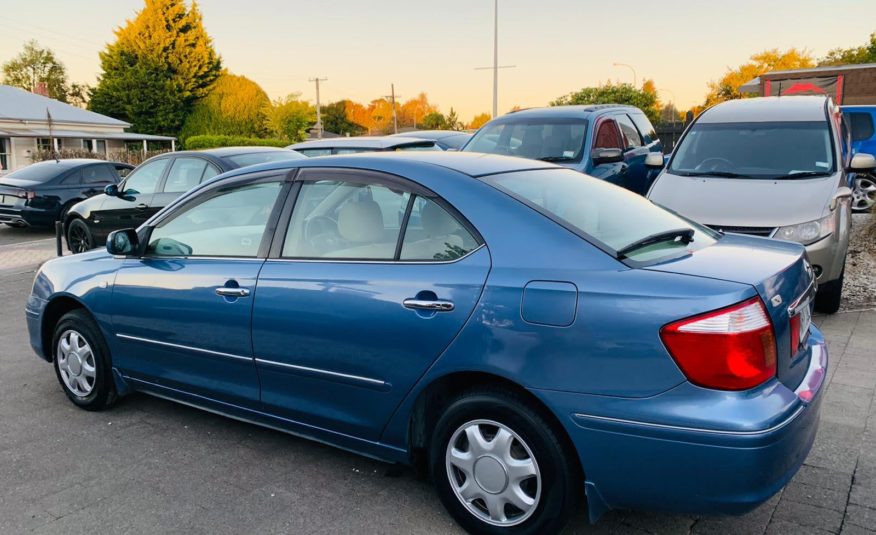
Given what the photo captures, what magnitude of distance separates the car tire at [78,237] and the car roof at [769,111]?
8.59m

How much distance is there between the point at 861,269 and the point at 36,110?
45063 mm

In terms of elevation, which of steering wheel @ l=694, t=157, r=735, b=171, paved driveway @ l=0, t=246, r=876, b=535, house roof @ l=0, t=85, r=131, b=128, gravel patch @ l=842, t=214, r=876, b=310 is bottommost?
paved driveway @ l=0, t=246, r=876, b=535

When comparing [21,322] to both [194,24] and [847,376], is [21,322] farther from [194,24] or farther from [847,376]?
[194,24]

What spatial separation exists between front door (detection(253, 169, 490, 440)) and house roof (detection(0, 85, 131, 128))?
41.2m

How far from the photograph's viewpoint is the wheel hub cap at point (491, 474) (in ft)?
9.20

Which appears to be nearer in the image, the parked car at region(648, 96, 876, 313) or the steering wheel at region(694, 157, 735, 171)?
the parked car at region(648, 96, 876, 313)

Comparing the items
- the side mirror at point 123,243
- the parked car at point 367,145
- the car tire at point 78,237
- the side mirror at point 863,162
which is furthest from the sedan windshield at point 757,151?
the car tire at point 78,237

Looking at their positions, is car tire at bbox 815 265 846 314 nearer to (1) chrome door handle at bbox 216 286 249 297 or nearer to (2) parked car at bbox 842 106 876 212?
(1) chrome door handle at bbox 216 286 249 297

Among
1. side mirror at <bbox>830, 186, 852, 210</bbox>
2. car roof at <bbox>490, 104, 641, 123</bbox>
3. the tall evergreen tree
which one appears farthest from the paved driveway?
the tall evergreen tree

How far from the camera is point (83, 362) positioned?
4426 millimetres

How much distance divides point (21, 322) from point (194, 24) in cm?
6162

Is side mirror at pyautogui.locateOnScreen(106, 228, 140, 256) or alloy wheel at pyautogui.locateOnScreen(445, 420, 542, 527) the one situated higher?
side mirror at pyautogui.locateOnScreen(106, 228, 140, 256)

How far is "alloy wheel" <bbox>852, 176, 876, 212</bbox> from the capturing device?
1309cm

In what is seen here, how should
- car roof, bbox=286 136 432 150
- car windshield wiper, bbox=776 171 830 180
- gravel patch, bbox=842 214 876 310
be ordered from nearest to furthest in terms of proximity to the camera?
car windshield wiper, bbox=776 171 830 180
gravel patch, bbox=842 214 876 310
car roof, bbox=286 136 432 150
